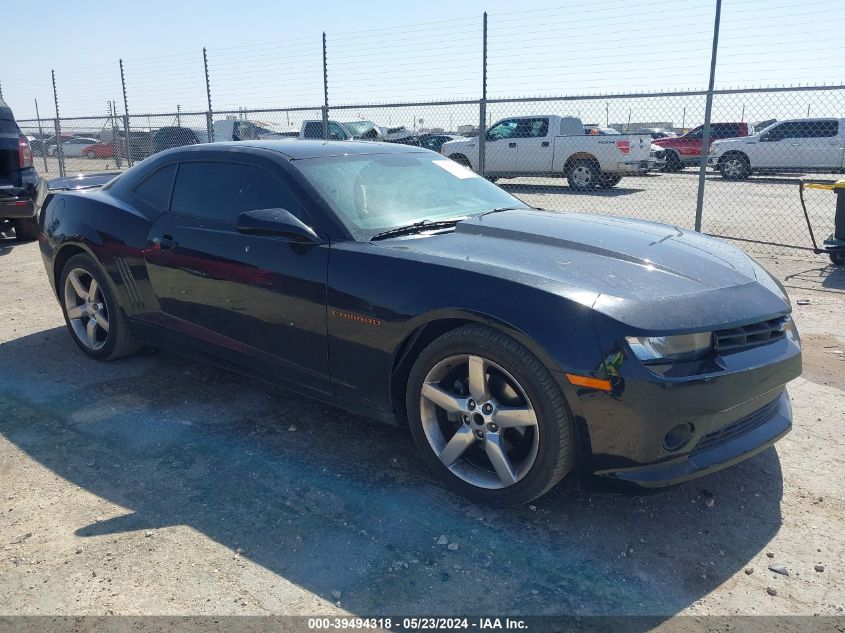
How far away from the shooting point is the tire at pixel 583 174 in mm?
15606

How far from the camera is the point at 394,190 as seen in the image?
3746mm

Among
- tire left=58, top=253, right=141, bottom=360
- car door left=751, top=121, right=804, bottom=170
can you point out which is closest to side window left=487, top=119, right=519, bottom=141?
car door left=751, top=121, right=804, bottom=170

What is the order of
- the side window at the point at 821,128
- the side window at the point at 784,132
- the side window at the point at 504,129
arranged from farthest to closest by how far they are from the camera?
the side window at the point at 784,132 < the side window at the point at 821,128 < the side window at the point at 504,129

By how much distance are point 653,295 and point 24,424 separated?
3312mm

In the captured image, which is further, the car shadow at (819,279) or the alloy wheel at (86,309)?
the car shadow at (819,279)

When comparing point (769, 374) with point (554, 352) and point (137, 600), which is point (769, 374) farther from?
point (137, 600)

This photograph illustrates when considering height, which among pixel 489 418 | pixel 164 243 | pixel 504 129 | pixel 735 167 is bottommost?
pixel 489 418

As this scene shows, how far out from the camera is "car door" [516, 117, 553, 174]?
15.9 meters

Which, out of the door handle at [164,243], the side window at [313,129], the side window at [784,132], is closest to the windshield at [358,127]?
the side window at [313,129]

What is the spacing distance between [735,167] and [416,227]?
18.8 metres

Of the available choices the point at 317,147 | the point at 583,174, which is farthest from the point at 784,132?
the point at 317,147

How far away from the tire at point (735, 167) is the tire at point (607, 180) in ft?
18.1

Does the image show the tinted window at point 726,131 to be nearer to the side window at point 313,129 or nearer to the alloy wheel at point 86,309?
the side window at point 313,129

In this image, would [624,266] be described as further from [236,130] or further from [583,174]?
[236,130]
